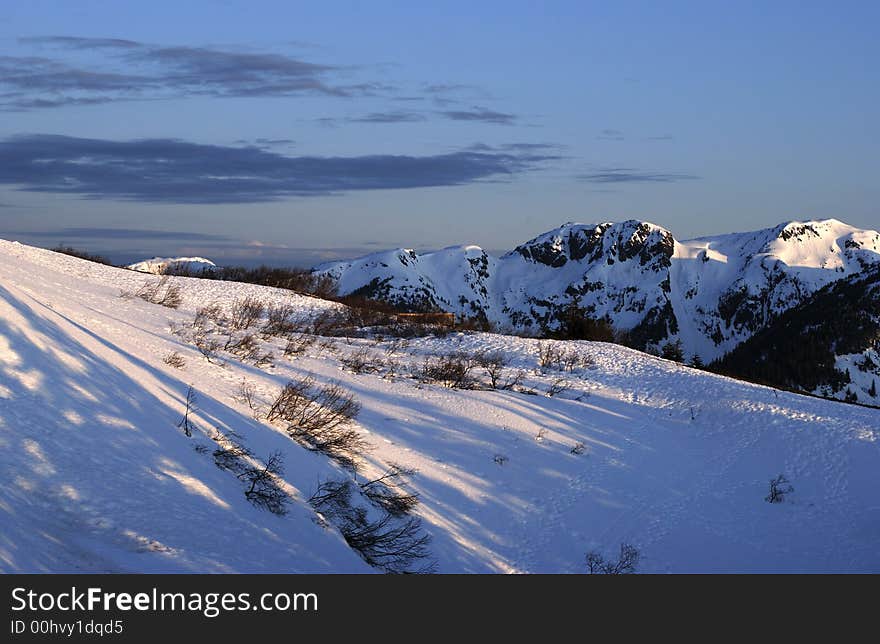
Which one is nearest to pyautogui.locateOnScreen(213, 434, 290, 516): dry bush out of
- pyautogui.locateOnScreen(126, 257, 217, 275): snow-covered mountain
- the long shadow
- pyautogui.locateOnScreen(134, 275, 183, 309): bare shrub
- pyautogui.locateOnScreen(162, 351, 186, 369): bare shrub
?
the long shadow

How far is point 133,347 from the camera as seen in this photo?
39.9ft

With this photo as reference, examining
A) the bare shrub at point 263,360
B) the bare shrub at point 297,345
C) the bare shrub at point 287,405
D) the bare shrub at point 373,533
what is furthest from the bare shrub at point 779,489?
the bare shrub at point 297,345

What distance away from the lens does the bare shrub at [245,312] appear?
20.7 m

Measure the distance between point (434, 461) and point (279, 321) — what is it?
11611 mm

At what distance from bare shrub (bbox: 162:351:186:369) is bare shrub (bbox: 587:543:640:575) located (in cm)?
701

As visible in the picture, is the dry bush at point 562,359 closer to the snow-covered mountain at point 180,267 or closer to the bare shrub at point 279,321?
the bare shrub at point 279,321

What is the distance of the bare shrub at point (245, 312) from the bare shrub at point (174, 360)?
22.4 ft

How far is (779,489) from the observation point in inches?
525

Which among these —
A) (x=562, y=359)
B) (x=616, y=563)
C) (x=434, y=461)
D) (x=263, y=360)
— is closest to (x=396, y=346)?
(x=562, y=359)

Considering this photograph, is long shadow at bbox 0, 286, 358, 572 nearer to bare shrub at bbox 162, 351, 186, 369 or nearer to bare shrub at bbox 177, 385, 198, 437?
bare shrub at bbox 177, 385, 198, 437

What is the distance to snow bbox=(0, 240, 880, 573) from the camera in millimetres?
6625

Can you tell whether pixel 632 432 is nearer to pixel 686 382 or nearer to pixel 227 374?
pixel 686 382

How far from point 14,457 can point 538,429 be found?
10.3 metres

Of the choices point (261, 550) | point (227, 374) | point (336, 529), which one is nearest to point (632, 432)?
point (227, 374)
